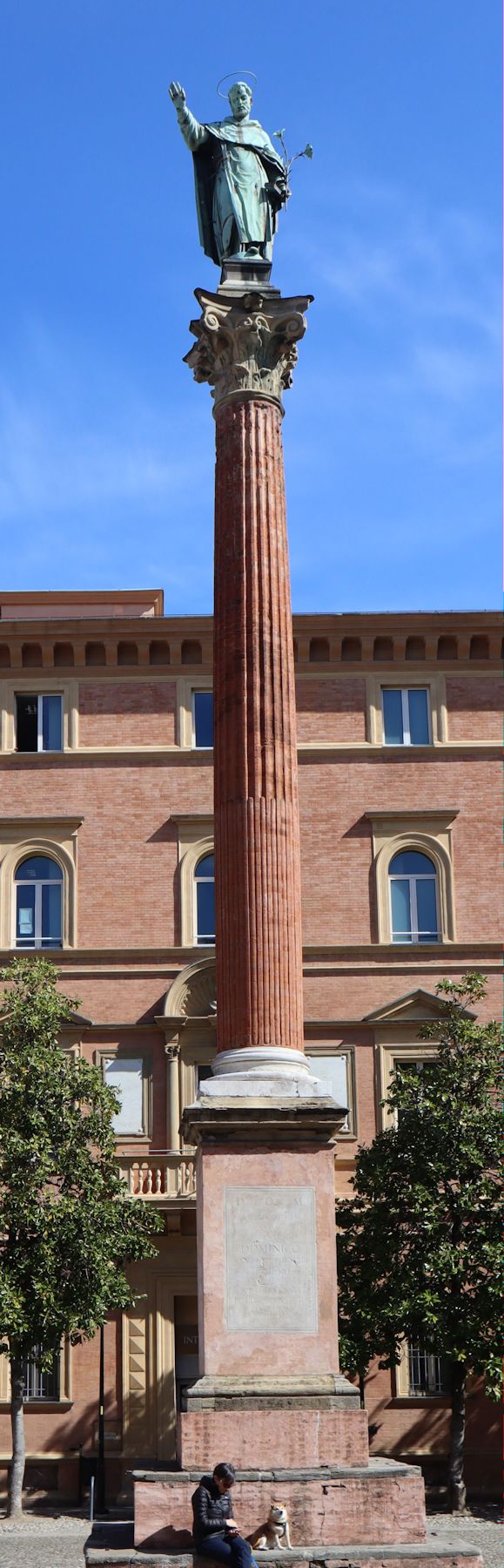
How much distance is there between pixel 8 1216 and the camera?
1161 inches

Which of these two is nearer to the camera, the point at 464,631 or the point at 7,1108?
the point at 7,1108

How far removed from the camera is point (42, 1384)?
113 feet

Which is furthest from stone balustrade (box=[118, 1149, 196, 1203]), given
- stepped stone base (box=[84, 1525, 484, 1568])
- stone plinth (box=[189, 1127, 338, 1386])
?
stepped stone base (box=[84, 1525, 484, 1568])

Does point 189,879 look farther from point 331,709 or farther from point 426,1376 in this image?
point 426,1376

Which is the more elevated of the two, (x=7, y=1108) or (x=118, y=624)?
(x=118, y=624)

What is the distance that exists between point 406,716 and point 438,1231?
12.6 m

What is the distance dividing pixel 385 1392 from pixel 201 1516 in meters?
19.6

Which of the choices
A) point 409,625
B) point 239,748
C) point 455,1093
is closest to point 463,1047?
point 455,1093

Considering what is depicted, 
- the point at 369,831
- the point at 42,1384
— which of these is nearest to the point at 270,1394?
the point at 42,1384

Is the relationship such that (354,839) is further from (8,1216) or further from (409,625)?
(8,1216)

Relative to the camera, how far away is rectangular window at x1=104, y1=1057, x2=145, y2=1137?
118ft

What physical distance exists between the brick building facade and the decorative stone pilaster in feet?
49.1

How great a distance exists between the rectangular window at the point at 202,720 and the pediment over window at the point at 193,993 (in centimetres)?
488

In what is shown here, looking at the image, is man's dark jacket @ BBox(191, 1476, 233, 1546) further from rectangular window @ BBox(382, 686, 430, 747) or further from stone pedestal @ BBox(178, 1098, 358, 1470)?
rectangular window @ BBox(382, 686, 430, 747)
